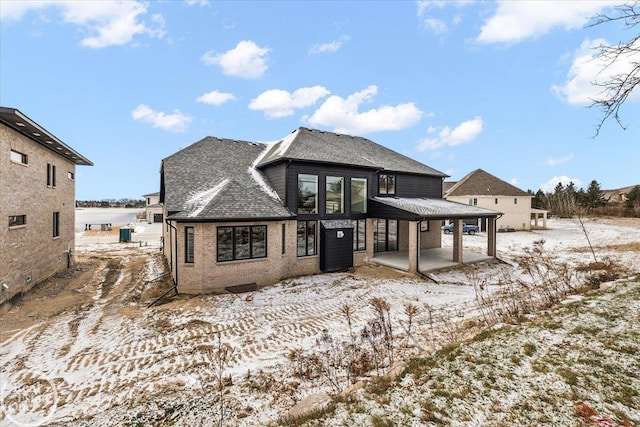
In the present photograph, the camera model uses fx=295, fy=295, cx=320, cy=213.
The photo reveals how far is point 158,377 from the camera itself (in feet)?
19.5

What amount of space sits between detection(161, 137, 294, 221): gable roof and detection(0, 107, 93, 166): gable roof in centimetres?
455

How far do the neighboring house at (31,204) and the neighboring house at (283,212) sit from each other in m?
5.01

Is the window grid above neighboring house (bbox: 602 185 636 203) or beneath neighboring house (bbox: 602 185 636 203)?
beneath

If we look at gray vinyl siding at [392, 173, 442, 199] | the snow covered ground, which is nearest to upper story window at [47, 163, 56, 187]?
the snow covered ground

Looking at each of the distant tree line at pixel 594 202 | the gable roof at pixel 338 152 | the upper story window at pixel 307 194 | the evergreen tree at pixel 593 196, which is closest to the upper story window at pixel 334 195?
the upper story window at pixel 307 194

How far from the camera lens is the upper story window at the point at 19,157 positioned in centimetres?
1099

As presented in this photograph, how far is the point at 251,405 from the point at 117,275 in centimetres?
1400

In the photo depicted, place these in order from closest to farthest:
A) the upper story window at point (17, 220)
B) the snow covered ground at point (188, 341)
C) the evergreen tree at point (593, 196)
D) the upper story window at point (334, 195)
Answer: the snow covered ground at point (188, 341) < the upper story window at point (17, 220) < the upper story window at point (334, 195) < the evergreen tree at point (593, 196)

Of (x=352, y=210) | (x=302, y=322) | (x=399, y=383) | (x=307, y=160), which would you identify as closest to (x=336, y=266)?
(x=352, y=210)

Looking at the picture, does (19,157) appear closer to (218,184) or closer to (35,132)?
(35,132)

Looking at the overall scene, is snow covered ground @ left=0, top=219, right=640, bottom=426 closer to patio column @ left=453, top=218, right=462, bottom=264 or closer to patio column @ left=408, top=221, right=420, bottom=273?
patio column @ left=408, top=221, right=420, bottom=273

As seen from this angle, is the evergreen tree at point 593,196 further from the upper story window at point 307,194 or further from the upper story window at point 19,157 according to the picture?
the upper story window at point 19,157

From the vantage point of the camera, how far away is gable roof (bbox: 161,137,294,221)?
40.2ft

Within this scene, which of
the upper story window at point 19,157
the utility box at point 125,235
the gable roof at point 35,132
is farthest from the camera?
the utility box at point 125,235
